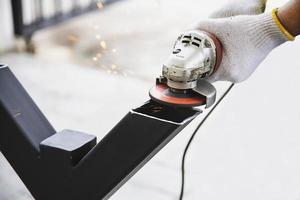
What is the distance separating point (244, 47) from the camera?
1012mm

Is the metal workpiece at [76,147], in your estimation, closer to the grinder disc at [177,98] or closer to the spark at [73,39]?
the grinder disc at [177,98]

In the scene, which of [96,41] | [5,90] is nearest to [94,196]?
[5,90]

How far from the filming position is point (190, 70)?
0.98 m

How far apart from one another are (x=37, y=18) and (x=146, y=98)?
0.96m

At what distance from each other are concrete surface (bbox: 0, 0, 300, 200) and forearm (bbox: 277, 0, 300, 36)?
2.47ft

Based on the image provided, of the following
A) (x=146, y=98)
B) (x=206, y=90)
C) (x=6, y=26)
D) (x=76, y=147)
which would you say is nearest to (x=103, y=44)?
(x=6, y=26)

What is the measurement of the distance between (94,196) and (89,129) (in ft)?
2.83

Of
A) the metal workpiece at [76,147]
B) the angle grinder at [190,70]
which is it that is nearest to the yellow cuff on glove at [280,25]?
the angle grinder at [190,70]

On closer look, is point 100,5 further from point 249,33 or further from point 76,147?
point 249,33

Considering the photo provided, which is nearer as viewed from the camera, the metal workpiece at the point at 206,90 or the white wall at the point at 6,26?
the metal workpiece at the point at 206,90

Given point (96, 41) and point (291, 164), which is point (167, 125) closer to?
point (291, 164)

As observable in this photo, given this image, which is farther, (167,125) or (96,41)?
(96,41)

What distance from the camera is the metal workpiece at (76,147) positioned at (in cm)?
104

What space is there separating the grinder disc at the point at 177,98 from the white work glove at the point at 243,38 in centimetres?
7
